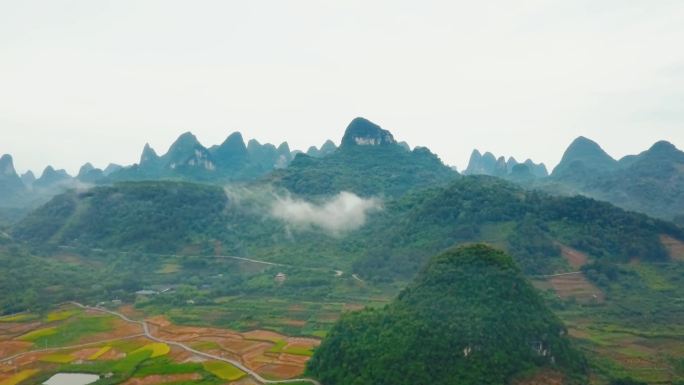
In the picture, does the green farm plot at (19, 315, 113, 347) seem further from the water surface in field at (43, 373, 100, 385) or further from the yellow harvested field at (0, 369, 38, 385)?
the water surface in field at (43, 373, 100, 385)

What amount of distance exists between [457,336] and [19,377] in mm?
32140

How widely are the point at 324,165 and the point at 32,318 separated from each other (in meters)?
75.0

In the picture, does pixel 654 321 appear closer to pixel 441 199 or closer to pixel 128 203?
pixel 441 199

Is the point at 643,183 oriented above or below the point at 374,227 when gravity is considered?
above

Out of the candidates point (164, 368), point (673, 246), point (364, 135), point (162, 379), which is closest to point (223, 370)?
point (162, 379)

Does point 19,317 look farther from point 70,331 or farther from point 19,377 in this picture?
point 19,377

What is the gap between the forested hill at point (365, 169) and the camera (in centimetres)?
10988

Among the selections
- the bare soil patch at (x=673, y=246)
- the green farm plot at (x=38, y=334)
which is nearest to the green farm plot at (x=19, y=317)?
the green farm plot at (x=38, y=334)

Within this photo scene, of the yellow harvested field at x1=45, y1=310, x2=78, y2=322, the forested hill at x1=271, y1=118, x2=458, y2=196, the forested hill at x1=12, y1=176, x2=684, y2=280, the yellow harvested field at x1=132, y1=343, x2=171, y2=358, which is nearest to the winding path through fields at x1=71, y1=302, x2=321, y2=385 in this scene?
the yellow harvested field at x1=132, y1=343, x2=171, y2=358

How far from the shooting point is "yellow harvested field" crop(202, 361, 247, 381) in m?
38.5

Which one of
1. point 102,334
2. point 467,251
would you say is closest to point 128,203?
point 102,334

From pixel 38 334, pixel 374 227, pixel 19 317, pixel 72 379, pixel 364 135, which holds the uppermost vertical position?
pixel 364 135

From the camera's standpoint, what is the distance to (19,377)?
3956cm

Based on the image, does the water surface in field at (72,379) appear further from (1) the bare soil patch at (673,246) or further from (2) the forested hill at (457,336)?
(1) the bare soil patch at (673,246)
